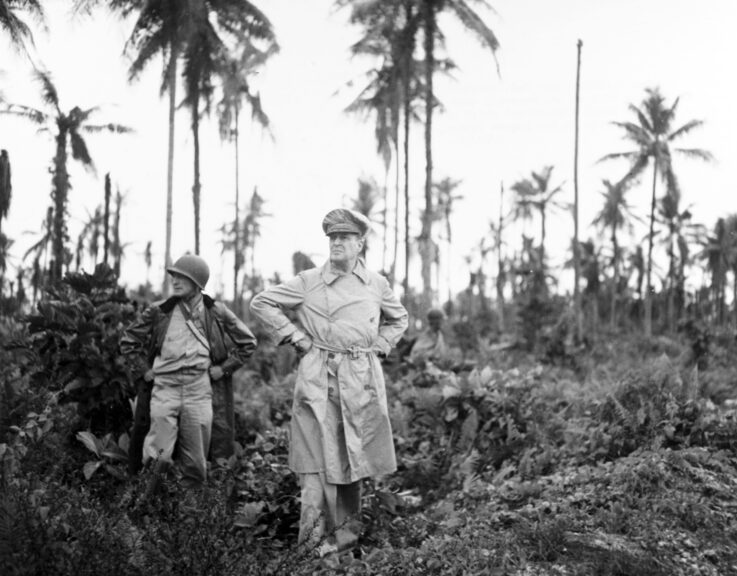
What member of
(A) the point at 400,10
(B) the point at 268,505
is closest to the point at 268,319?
(B) the point at 268,505

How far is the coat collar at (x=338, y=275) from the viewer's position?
519 centimetres

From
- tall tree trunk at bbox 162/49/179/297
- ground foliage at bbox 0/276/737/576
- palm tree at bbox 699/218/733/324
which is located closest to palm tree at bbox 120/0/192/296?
tall tree trunk at bbox 162/49/179/297

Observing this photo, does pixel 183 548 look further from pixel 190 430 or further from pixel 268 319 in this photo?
pixel 190 430

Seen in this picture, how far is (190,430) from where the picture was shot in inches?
235

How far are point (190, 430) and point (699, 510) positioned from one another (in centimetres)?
361

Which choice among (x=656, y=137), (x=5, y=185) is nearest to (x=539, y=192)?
(x=656, y=137)

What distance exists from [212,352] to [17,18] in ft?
34.2

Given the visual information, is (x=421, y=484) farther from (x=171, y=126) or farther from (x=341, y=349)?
(x=171, y=126)

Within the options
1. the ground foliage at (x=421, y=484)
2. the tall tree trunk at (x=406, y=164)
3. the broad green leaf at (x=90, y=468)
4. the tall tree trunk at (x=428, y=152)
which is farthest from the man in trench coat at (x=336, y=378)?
the tall tree trunk at (x=406, y=164)

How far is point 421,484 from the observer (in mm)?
6852

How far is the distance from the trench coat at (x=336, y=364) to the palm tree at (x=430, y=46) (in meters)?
15.5

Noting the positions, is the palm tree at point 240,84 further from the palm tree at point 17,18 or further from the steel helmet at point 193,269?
the steel helmet at point 193,269

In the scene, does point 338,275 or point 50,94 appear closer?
point 338,275

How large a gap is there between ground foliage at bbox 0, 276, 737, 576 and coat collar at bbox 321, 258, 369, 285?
1.46 meters
